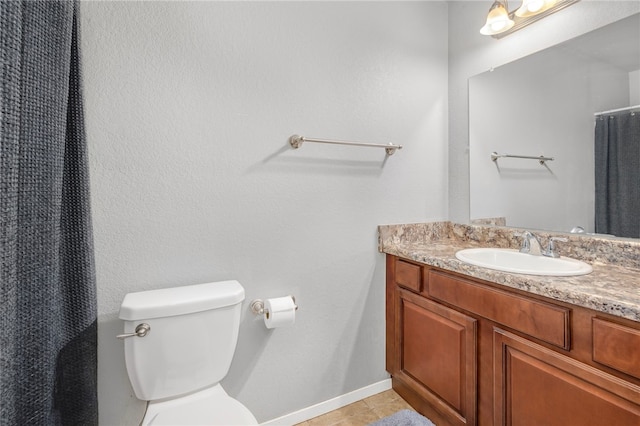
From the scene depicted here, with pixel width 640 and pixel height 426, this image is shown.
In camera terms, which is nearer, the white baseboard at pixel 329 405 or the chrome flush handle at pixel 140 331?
the chrome flush handle at pixel 140 331

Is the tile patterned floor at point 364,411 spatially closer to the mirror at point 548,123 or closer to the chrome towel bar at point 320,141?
the mirror at point 548,123

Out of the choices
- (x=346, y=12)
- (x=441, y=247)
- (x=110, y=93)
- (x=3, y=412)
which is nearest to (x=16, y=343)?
(x=3, y=412)

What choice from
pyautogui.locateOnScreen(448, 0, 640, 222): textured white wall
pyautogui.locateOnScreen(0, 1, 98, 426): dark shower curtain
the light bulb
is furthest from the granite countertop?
pyautogui.locateOnScreen(0, 1, 98, 426): dark shower curtain

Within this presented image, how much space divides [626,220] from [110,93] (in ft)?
7.29

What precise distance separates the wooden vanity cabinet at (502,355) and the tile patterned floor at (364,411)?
0.08 meters

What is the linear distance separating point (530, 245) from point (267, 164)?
138 cm

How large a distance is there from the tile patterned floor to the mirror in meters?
1.20

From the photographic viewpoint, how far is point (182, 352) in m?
1.13

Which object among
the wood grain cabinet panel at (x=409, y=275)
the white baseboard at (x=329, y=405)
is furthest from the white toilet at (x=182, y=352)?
the wood grain cabinet panel at (x=409, y=275)

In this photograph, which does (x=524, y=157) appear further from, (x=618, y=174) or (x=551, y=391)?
(x=551, y=391)

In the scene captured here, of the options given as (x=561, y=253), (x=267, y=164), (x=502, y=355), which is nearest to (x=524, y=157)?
(x=561, y=253)

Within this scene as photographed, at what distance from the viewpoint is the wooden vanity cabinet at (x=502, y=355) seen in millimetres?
900

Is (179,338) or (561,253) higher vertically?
(561,253)

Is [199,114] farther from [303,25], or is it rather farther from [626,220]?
[626,220]
